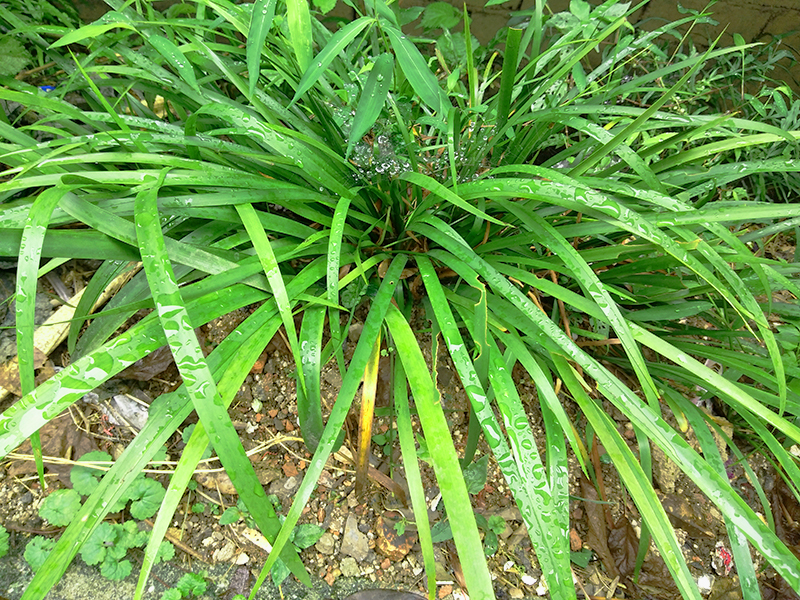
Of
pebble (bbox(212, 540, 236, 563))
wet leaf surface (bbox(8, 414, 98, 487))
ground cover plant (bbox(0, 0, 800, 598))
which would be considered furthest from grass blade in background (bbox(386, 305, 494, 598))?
wet leaf surface (bbox(8, 414, 98, 487))

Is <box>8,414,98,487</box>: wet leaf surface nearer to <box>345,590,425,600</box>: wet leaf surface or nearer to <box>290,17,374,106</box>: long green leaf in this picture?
<box>345,590,425,600</box>: wet leaf surface

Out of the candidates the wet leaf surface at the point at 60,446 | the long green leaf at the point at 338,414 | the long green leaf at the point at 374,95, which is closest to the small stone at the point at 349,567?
the long green leaf at the point at 338,414

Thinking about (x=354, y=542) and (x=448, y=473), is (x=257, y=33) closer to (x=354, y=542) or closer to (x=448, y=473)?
(x=448, y=473)

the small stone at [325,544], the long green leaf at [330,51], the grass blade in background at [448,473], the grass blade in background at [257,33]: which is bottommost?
the small stone at [325,544]

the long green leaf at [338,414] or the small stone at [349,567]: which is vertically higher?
the long green leaf at [338,414]

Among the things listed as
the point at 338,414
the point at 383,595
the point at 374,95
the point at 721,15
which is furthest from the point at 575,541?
the point at 721,15

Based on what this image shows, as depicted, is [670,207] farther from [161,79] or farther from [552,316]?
[161,79]

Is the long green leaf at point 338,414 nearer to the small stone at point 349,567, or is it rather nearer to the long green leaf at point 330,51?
the small stone at point 349,567
